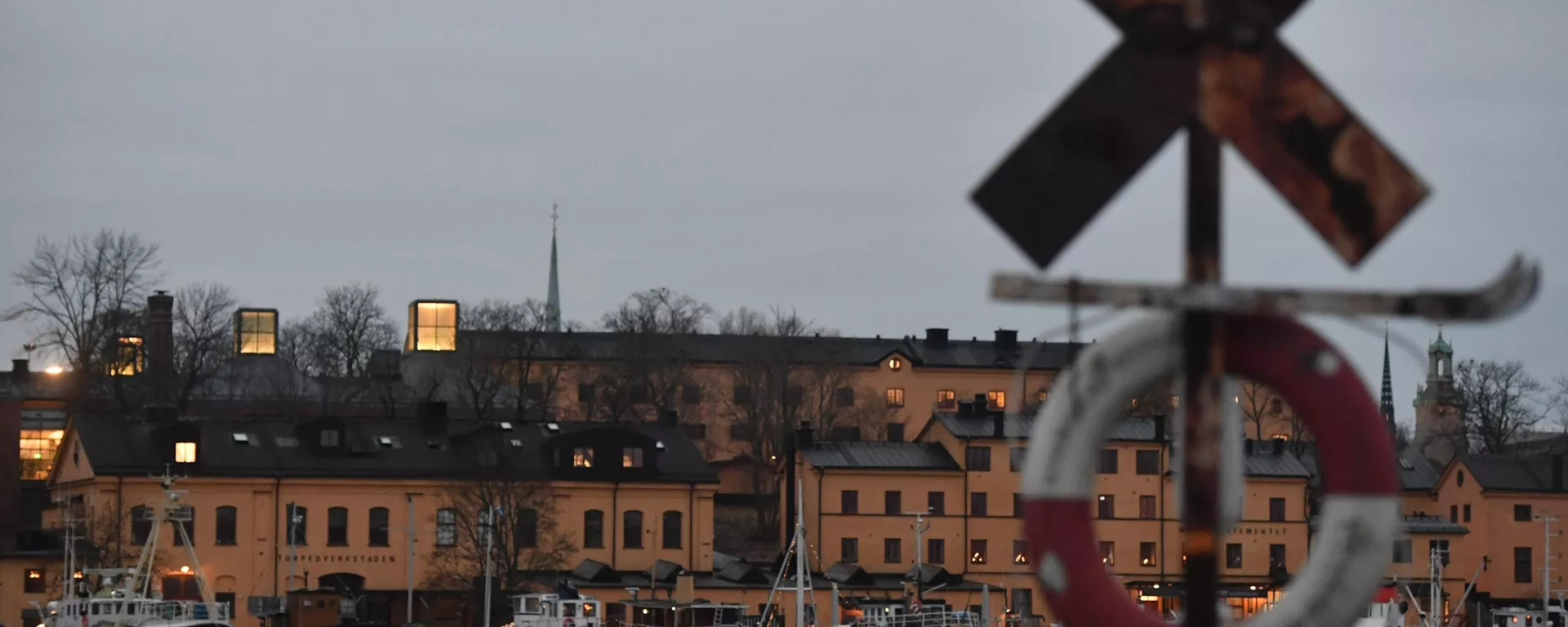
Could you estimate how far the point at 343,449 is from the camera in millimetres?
89375

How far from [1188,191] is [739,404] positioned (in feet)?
369

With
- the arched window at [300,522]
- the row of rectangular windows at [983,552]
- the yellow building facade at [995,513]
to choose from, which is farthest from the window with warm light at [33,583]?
the row of rectangular windows at [983,552]

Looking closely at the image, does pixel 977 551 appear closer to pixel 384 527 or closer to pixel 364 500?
pixel 384 527

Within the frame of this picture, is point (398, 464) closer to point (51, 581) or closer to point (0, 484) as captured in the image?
point (51, 581)

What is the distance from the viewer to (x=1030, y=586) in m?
89.0

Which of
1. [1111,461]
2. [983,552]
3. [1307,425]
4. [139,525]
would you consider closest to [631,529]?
[983,552]

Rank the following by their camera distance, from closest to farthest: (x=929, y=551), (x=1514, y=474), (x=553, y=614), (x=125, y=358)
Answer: (x=553, y=614)
(x=929, y=551)
(x=125, y=358)
(x=1514, y=474)

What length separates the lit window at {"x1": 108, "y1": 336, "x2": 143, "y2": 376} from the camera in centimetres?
10050

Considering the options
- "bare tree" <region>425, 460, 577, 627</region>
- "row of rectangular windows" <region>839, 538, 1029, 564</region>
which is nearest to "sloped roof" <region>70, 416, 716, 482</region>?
"bare tree" <region>425, 460, 577, 627</region>

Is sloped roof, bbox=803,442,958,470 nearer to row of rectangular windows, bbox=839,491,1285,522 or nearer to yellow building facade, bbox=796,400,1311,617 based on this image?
yellow building facade, bbox=796,400,1311,617

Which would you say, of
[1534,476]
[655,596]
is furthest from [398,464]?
[1534,476]

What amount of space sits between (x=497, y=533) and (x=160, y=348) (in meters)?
35.1

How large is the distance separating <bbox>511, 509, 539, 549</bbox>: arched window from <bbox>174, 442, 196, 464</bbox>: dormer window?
11.7 metres

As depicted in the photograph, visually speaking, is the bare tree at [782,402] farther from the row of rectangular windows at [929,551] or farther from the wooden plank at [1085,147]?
the wooden plank at [1085,147]
